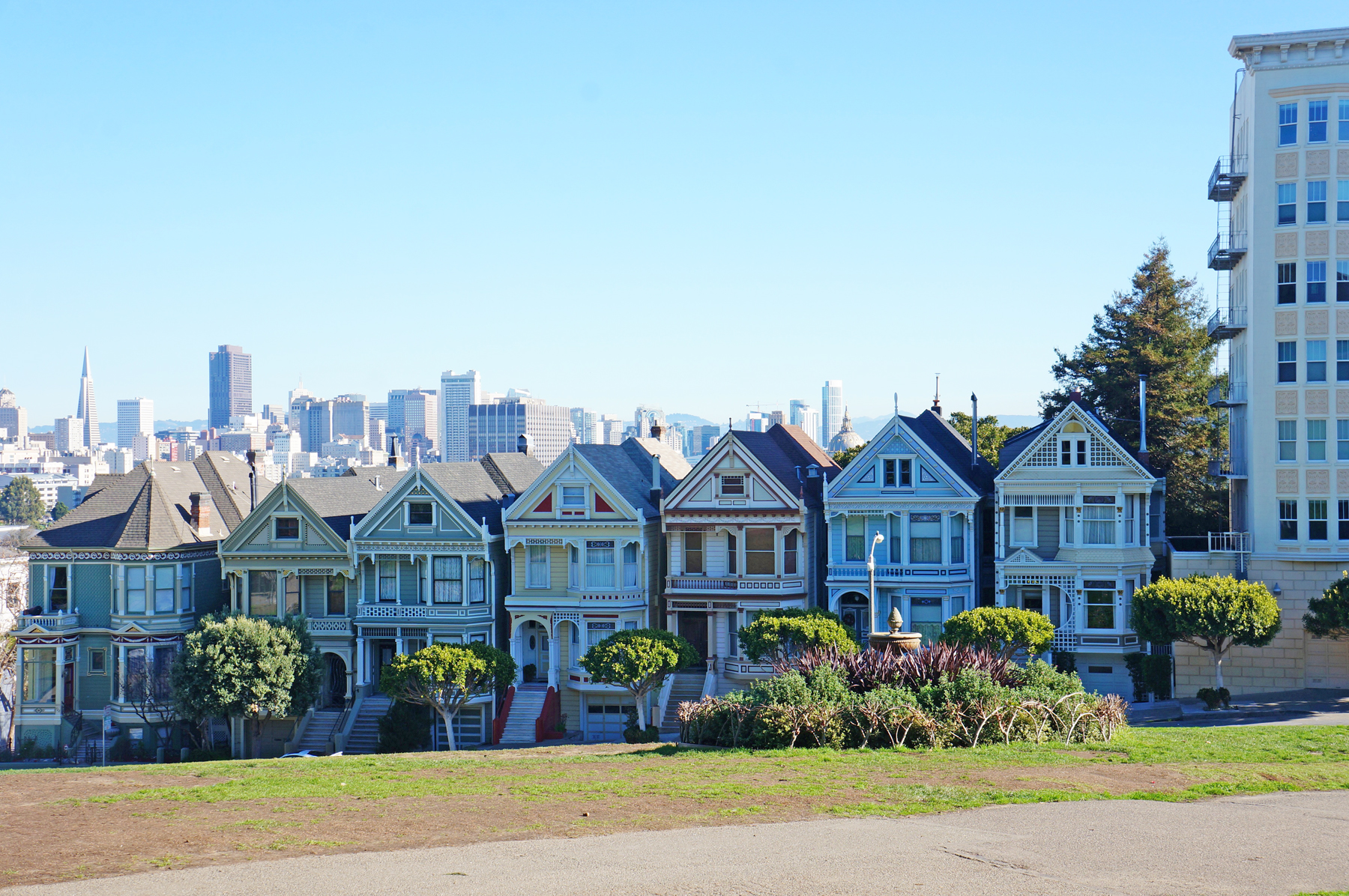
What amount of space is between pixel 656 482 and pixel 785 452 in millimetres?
5424

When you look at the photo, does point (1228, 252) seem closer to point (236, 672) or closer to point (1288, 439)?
point (1288, 439)

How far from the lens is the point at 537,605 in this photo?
159 ft

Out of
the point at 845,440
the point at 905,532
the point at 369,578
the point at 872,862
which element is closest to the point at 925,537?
the point at 905,532

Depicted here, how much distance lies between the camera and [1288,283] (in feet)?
155

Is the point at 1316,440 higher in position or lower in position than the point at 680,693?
higher

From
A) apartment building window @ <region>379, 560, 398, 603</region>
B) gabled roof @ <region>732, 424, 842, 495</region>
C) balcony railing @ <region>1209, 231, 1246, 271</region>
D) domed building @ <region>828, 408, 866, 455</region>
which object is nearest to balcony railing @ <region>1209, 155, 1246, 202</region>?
balcony railing @ <region>1209, 231, 1246, 271</region>

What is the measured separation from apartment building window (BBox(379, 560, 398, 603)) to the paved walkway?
30.1 metres

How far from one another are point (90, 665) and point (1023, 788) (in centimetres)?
3943

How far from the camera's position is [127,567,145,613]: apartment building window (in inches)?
1957

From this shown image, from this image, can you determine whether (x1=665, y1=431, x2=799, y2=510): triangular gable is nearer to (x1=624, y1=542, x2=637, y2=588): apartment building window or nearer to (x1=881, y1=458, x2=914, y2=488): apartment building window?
(x1=624, y1=542, x2=637, y2=588): apartment building window

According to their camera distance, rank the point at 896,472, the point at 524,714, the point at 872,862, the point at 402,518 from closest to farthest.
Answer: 1. the point at 872,862
2. the point at 524,714
3. the point at 896,472
4. the point at 402,518

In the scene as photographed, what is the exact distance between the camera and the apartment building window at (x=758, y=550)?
48.4m

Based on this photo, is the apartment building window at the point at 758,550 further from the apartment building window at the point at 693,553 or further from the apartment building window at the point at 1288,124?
the apartment building window at the point at 1288,124

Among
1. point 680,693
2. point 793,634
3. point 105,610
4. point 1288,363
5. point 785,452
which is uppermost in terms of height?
point 1288,363
